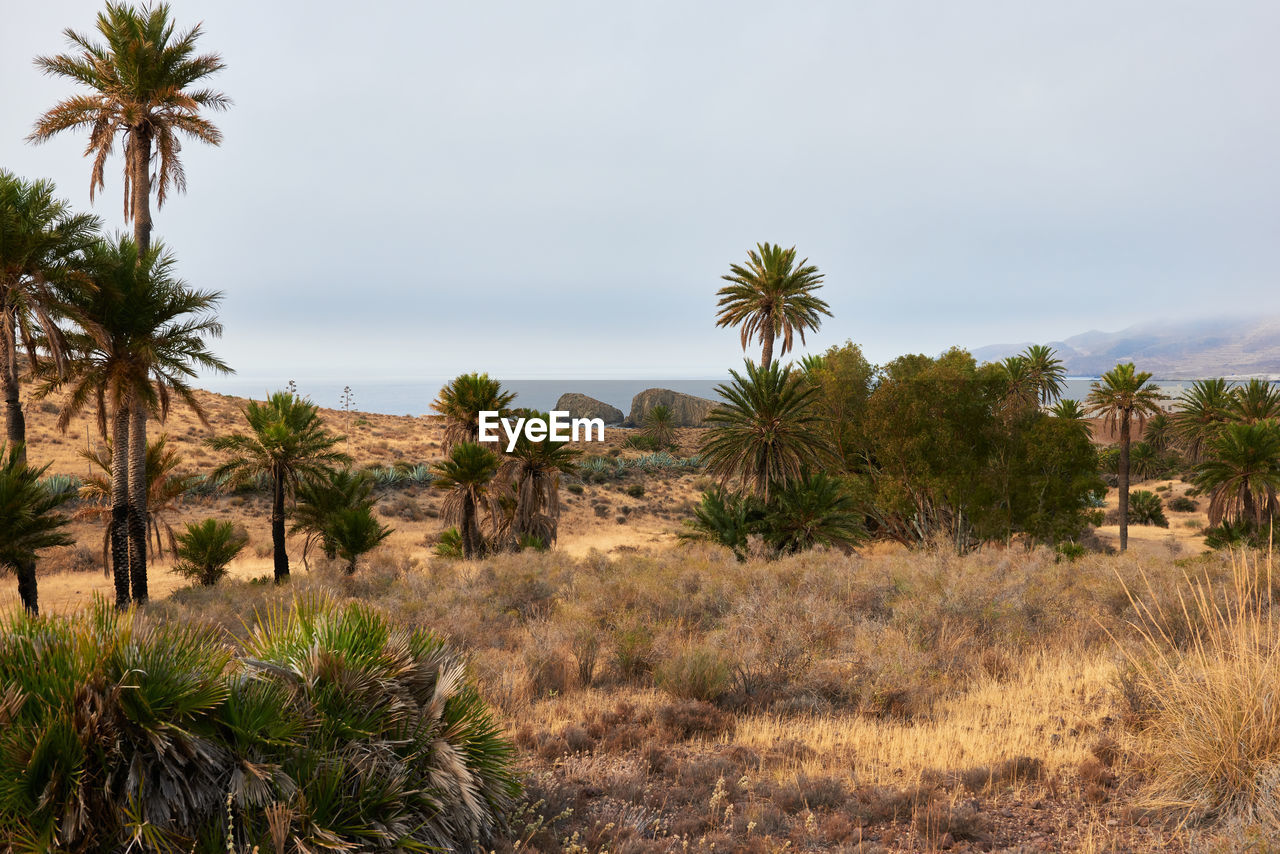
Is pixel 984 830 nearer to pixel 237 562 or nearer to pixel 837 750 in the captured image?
pixel 837 750

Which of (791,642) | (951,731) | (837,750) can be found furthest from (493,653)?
(951,731)

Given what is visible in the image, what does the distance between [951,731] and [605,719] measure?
3281mm

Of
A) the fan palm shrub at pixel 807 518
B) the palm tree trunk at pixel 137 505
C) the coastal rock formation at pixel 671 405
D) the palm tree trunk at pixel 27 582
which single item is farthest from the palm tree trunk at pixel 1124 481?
the coastal rock formation at pixel 671 405

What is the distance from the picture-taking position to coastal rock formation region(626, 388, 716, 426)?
8619cm

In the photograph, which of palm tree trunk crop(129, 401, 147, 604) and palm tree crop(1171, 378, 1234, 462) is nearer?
palm tree trunk crop(129, 401, 147, 604)

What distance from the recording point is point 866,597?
11594mm

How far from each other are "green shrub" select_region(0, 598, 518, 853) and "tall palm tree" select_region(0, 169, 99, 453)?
14341 mm

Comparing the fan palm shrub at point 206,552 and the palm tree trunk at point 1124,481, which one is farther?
the palm tree trunk at point 1124,481

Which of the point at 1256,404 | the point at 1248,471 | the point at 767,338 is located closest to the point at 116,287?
the point at 767,338

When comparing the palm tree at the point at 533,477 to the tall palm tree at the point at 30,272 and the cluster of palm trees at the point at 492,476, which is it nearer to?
the cluster of palm trees at the point at 492,476

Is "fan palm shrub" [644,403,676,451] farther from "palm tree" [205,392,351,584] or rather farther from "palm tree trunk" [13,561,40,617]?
"palm tree trunk" [13,561,40,617]

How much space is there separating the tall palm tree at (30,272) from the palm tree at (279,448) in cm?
492

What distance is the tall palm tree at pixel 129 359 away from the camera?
1589 cm

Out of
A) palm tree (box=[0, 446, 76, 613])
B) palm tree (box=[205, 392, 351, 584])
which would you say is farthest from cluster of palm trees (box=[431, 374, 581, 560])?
palm tree (box=[0, 446, 76, 613])
